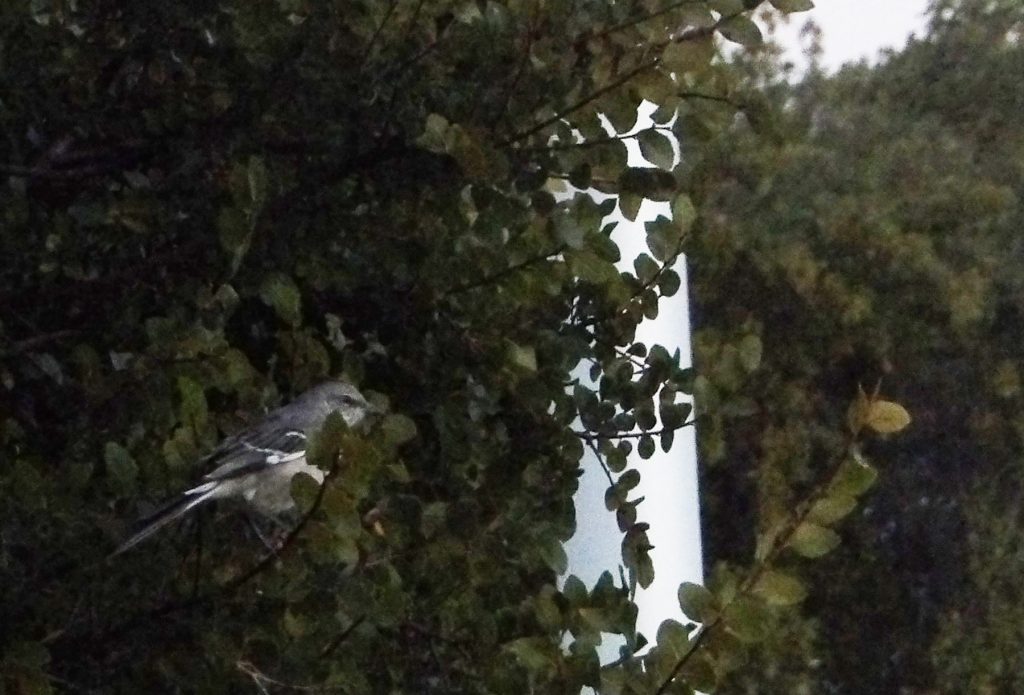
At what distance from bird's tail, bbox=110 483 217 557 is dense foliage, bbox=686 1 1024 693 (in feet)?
9.29

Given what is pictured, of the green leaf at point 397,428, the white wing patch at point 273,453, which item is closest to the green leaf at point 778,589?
the green leaf at point 397,428

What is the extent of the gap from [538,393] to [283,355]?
228mm

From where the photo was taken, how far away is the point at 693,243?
4.75 ft

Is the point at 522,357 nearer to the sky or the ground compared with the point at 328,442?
nearer to the ground

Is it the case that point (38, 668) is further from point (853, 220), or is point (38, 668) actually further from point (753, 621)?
point (853, 220)

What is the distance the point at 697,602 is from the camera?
97cm

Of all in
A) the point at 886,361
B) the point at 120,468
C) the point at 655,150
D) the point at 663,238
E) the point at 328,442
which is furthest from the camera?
the point at 886,361

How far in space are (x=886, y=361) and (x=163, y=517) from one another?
11.0 ft

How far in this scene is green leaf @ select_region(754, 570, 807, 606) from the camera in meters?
0.95

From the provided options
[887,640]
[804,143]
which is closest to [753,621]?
[887,640]

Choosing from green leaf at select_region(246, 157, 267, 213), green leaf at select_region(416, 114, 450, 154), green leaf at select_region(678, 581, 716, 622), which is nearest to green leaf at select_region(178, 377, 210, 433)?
green leaf at select_region(246, 157, 267, 213)

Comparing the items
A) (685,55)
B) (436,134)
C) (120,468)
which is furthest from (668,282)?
(120,468)

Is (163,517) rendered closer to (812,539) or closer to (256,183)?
(256,183)

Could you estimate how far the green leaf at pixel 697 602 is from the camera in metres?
0.96
